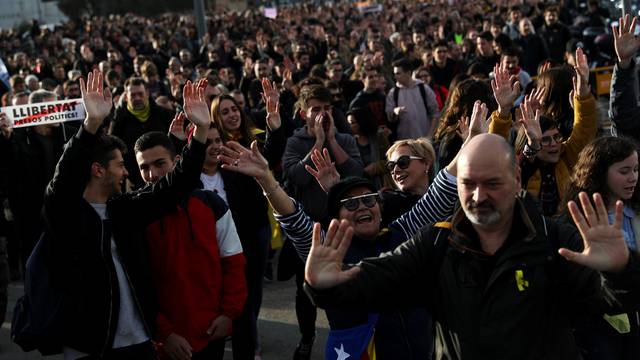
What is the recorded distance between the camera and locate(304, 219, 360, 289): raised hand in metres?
2.87

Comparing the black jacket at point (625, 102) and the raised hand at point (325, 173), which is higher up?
the black jacket at point (625, 102)

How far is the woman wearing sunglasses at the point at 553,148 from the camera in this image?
16.4 ft

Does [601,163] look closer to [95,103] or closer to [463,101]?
[463,101]

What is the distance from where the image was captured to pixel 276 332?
676cm

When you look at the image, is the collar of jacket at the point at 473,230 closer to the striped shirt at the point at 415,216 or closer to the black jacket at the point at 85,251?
the striped shirt at the point at 415,216

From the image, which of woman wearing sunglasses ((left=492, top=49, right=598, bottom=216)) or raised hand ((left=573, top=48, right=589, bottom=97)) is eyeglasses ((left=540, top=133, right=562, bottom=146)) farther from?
raised hand ((left=573, top=48, right=589, bottom=97))

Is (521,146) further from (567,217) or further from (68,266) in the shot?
(68,266)

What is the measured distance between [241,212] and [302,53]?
8453 millimetres

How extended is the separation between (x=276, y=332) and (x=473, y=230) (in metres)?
4.08

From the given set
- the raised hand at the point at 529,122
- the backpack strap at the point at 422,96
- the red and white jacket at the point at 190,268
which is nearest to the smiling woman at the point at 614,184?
the raised hand at the point at 529,122

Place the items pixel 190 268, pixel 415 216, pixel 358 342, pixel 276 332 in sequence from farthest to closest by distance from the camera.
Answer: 1. pixel 276 332
2. pixel 190 268
3. pixel 415 216
4. pixel 358 342

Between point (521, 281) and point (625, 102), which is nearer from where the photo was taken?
point (521, 281)

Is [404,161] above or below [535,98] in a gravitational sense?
below

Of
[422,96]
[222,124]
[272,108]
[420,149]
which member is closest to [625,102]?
[420,149]
